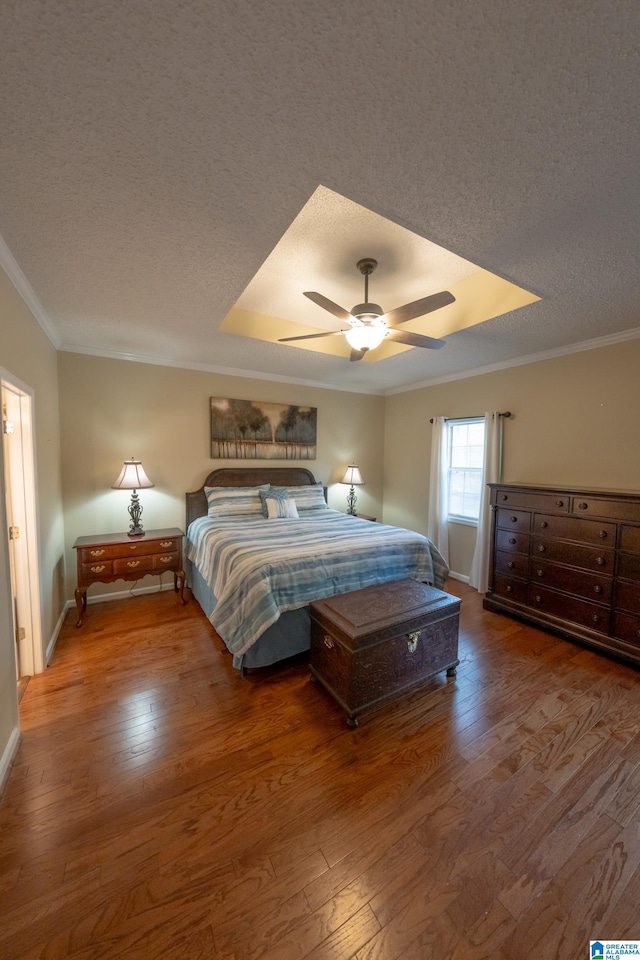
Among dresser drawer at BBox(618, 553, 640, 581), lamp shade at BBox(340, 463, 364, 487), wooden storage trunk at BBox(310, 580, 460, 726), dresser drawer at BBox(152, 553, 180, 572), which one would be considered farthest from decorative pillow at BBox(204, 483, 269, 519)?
dresser drawer at BBox(618, 553, 640, 581)

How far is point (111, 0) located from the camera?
0.79m

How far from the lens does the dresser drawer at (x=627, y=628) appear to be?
2445 millimetres

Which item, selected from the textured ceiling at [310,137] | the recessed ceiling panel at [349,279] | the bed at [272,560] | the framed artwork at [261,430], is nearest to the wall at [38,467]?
the textured ceiling at [310,137]

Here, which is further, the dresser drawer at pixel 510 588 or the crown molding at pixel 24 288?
the dresser drawer at pixel 510 588

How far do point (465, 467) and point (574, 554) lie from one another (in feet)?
5.34

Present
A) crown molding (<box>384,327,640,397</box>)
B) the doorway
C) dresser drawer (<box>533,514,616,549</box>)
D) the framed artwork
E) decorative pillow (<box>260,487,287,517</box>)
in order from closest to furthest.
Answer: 1. the doorway
2. dresser drawer (<box>533,514,616,549</box>)
3. crown molding (<box>384,327,640,397</box>)
4. decorative pillow (<box>260,487,287,517</box>)
5. the framed artwork

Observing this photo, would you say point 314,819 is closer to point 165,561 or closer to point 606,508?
point 165,561

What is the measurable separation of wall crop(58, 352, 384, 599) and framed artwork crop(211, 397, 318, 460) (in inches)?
3.4

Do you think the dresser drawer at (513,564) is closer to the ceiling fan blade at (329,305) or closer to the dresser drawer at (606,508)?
the dresser drawer at (606,508)

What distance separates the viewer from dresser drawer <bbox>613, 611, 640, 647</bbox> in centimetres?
245

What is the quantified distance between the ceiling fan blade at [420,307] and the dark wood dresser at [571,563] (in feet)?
6.38

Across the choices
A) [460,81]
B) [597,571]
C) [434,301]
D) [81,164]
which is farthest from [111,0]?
[597,571]

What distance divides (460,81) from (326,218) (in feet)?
3.39

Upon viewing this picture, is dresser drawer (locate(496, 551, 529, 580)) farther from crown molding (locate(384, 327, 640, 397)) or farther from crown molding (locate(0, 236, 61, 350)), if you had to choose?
crown molding (locate(0, 236, 61, 350))
